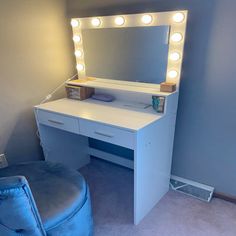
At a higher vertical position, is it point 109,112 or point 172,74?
point 172,74

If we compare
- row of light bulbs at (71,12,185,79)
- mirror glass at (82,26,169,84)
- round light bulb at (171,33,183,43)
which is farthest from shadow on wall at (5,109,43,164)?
round light bulb at (171,33,183,43)

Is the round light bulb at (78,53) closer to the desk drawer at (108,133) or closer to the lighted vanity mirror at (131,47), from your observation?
the lighted vanity mirror at (131,47)

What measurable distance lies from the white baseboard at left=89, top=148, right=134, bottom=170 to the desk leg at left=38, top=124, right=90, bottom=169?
0.08 metres

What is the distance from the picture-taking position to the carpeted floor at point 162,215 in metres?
1.54

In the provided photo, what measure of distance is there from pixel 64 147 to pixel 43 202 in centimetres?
92

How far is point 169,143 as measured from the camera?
1.74 meters

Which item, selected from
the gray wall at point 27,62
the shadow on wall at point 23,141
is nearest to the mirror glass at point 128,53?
the gray wall at point 27,62

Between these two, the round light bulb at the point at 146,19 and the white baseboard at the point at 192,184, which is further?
the white baseboard at the point at 192,184

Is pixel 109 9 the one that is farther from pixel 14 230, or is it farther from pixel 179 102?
pixel 14 230

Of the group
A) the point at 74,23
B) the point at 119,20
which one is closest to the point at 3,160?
the point at 74,23

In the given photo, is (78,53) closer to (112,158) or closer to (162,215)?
(112,158)

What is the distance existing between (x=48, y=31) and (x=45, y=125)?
0.84m

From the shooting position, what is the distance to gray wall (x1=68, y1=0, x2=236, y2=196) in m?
1.46

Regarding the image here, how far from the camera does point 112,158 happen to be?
90.5 inches
